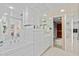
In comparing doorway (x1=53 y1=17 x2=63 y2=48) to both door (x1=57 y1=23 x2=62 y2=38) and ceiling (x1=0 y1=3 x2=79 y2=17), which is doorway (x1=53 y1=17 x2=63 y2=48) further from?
ceiling (x1=0 y1=3 x2=79 y2=17)

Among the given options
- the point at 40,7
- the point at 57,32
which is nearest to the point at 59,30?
the point at 57,32

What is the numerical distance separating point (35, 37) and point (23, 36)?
0.19 metres

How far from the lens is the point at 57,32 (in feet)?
5.73

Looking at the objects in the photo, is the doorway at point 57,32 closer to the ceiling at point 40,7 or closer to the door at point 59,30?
the door at point 59,30

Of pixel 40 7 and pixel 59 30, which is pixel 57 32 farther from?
pixel 40 7

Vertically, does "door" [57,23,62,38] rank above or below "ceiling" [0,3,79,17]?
below

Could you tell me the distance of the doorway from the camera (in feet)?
5.69

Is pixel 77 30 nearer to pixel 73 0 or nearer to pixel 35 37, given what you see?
pixel 73 0

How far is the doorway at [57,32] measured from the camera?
1735 millimetres

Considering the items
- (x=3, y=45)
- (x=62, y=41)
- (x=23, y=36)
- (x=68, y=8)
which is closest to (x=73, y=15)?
(x=68, y=8)

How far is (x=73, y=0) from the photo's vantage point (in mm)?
1748

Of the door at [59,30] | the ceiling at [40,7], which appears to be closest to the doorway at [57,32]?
the door at [59,30]

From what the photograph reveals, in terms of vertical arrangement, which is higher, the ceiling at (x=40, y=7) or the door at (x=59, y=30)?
the ceiling at (x=40, y=7)

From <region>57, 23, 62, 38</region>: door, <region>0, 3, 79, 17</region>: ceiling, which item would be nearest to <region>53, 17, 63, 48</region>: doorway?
<region>57, 23, 62, 38</region>: door
